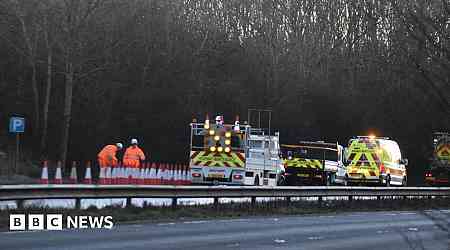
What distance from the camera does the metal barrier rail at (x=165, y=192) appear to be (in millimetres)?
18547

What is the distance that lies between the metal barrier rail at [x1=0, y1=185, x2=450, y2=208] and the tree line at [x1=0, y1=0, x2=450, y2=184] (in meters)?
8.81

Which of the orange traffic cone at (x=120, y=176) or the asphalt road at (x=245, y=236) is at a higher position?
the orange traffic cone at (x=120, y=176)

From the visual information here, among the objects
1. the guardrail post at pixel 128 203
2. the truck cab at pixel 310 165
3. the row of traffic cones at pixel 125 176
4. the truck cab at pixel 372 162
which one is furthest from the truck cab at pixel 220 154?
the guardrail post at pixel 128 203

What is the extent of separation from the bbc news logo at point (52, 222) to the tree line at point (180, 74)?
19662 millimetres

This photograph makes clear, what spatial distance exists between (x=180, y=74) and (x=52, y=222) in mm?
34564

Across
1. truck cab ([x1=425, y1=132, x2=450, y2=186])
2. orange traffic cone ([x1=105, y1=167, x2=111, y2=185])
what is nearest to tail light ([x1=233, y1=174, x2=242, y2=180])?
orange traffic cone ([x1=105, y1=167, x2=111, y2=185])

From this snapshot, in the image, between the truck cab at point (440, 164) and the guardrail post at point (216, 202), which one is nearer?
the guardrail post at point (216, 202)

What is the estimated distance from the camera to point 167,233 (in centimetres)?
1681

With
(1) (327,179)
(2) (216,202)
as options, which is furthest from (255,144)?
(2) (216,202)

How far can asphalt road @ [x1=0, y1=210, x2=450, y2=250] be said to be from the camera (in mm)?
14170

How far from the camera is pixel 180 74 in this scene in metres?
51.4

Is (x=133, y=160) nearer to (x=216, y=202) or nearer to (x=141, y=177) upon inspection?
(x=141, y=177)

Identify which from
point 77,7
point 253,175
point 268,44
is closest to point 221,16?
point 268,44

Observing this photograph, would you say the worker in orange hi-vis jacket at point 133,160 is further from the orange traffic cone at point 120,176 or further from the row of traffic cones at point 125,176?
the orange traffic cone at point 120,176
